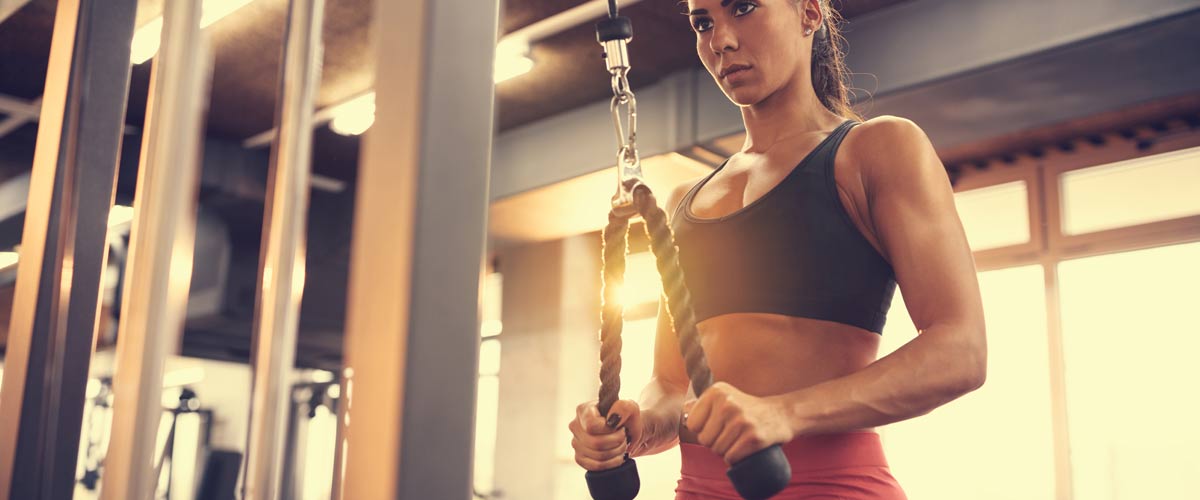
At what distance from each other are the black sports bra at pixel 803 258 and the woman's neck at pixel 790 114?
0.09 m

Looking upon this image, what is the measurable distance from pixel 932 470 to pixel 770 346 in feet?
11.6

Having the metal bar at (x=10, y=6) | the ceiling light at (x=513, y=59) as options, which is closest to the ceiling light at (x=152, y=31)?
the metal bar at (x=10, y=6)

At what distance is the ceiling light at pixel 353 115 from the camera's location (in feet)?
14.3

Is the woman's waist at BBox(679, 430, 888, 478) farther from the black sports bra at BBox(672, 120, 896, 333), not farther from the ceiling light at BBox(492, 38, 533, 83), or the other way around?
the ceiling light at BBox(492, 38, 533, 83)

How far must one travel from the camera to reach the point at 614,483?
80 centimetres

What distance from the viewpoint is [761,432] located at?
68cm

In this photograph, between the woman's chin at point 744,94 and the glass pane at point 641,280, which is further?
the glass pane at point 641,280

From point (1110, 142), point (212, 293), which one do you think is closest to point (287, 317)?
point (1110, 142)

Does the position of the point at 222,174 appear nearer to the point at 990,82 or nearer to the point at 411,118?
the point at 990,82

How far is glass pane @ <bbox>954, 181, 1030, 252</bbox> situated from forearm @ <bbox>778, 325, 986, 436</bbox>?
3.49m

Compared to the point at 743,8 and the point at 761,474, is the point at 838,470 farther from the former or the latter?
the point at 743,8

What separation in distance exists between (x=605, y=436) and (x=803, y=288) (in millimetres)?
239

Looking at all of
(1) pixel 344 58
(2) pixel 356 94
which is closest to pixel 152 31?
(1) pixel 344 58

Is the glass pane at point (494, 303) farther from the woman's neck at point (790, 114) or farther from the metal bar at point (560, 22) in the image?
the woman's neck at point (790, 114)
